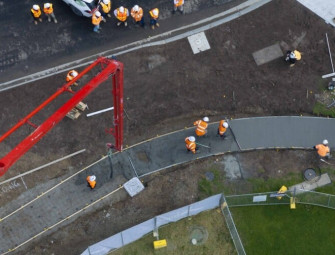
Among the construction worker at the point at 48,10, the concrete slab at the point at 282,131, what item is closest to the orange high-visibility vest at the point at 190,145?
the concrete slab at the point at 282,131

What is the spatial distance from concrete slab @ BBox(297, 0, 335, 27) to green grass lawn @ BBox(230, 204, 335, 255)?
11.8 m

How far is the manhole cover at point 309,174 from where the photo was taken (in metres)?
25.6

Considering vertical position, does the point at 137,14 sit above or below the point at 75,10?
below

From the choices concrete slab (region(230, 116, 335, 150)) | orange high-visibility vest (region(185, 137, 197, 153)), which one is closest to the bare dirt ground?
concrete slab (region(230, 116, 335, 150))

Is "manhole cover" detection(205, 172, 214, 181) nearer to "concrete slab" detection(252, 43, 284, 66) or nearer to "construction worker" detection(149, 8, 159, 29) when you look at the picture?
"concrete slab" detection(252, 43, 284, 66)

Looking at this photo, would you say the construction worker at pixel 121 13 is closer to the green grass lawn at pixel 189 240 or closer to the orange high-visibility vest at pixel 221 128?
the orange high-visibility vest at pixel 221 128

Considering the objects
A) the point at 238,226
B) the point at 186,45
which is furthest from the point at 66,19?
the point at 238,226

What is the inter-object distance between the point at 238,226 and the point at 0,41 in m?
17.2

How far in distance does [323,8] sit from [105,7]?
13273 millimetres

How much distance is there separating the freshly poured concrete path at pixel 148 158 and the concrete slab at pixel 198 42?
475 centimetres

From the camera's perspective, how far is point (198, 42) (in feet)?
93.4

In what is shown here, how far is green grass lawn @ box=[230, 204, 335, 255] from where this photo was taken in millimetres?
24359

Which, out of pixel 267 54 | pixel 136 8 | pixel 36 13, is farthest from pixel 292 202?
pixel 36 13

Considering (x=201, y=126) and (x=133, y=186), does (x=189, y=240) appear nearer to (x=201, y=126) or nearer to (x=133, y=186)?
(x=133, y=186)
